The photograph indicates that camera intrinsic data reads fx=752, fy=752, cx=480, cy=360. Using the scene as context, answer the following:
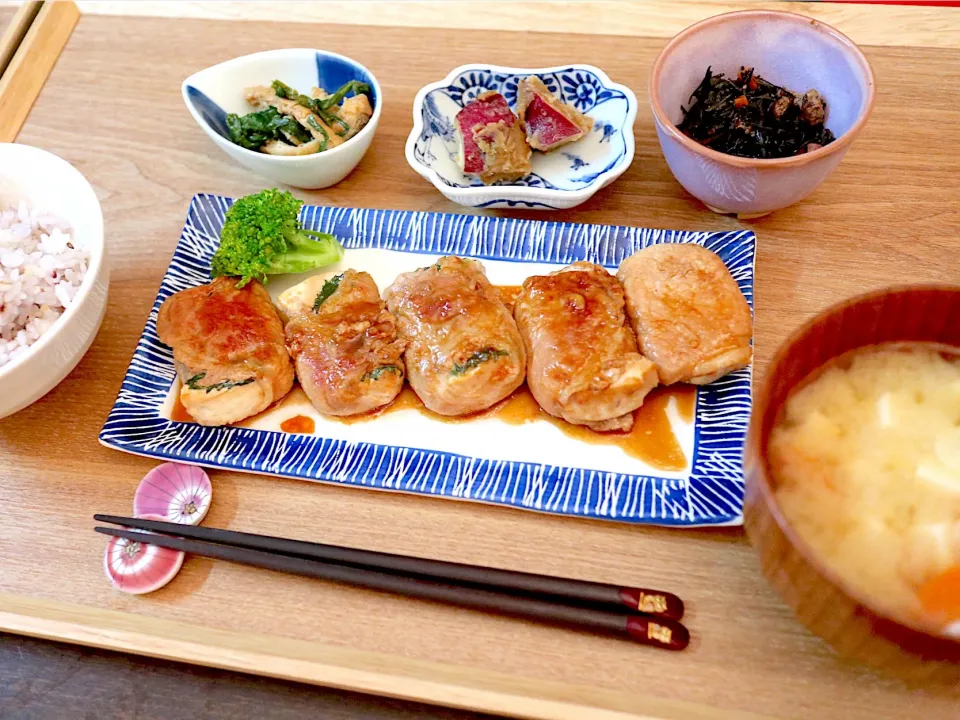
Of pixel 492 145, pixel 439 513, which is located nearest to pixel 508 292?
pixel 492 145

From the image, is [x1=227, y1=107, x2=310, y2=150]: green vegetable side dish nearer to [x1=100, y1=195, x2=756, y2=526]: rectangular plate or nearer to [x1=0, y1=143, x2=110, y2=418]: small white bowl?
[x1=100, y1=195, x2=756, y2=526]: rectangular plate

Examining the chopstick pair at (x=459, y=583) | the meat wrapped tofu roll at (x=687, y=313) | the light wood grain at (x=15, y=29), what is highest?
the light wood grain at (x=15, y=29)

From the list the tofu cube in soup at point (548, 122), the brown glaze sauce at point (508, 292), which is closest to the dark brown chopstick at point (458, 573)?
the brown glaze sauce at point (508, 292)

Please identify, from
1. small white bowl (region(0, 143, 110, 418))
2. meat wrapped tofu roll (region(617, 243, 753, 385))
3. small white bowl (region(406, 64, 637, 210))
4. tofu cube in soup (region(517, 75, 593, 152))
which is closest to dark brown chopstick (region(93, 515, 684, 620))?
small white bowl (region(0, 143, 110, 418))

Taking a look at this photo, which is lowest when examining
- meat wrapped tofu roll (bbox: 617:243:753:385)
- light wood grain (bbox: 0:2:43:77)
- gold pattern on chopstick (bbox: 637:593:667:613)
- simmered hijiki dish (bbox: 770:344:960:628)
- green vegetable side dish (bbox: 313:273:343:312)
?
gold pattern on chopstick (bbox: 637:593:667:613)

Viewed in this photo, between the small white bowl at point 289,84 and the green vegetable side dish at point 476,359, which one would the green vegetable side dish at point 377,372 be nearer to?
the green vegetable side dish at point 476,359

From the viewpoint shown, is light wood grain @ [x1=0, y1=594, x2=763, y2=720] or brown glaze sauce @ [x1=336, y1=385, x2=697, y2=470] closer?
light wood grain @ [x1=0, y1=594, x2=763, y2=720]
